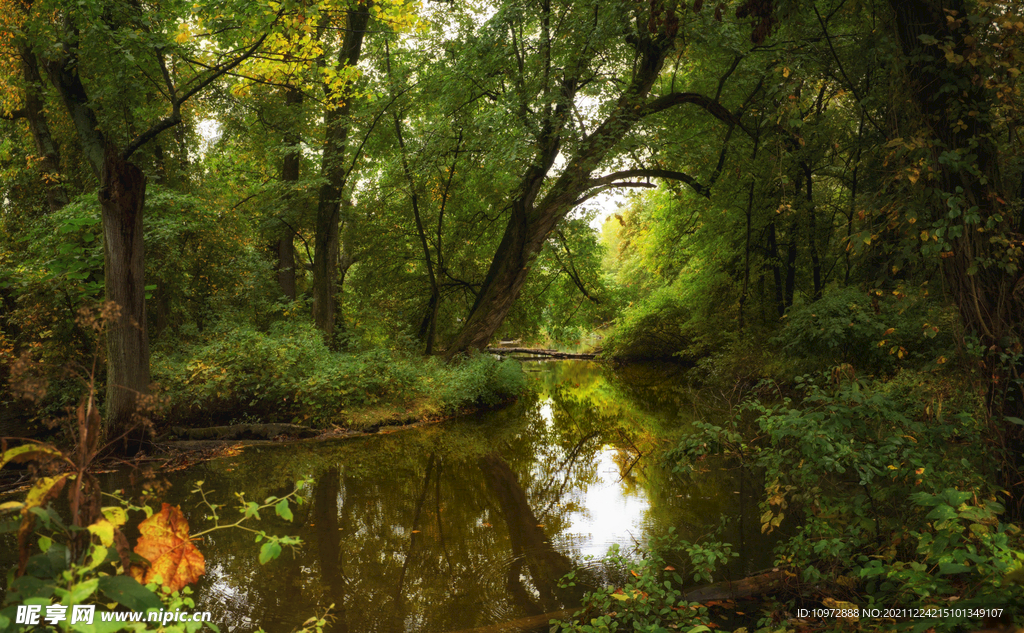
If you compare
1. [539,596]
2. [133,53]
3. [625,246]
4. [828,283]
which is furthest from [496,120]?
[625,246]

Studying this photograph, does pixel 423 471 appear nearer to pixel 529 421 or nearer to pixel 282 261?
pixel 529 421

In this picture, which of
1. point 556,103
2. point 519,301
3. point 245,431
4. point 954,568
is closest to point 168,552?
point 954,568

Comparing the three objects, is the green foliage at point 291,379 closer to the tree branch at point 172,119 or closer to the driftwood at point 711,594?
the tree branch at point 172,119

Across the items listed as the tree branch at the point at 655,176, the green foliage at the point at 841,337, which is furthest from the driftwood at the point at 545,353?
the green foliage at the point at 841,337

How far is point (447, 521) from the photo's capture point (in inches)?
231

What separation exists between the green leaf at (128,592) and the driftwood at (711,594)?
2.58m

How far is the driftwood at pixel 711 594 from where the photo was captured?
3.75m

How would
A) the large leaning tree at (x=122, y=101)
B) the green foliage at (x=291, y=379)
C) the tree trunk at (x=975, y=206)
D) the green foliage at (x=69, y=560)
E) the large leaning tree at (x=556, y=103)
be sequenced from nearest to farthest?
the green foliage at (x=69, y=560)
the tree trunk at (x=975, y=206)
the large leaning tree at (x=122, y=101)
the green foliage at (x=291, y=379)
the large leaning tree at (x=556, y=103)

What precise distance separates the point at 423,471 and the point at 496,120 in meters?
6.31

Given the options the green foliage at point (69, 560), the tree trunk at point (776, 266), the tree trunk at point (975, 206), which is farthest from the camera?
the tree trunk at point (776, 266)

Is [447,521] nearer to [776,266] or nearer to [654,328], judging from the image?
[776,266]

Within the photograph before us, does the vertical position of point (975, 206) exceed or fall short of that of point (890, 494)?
it exceeds it

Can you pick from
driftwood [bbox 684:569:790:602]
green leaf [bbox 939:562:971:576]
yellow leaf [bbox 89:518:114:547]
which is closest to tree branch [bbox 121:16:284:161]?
yellow leaf [bbox 89:518:114:547]

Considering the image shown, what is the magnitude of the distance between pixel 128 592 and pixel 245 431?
844cm
